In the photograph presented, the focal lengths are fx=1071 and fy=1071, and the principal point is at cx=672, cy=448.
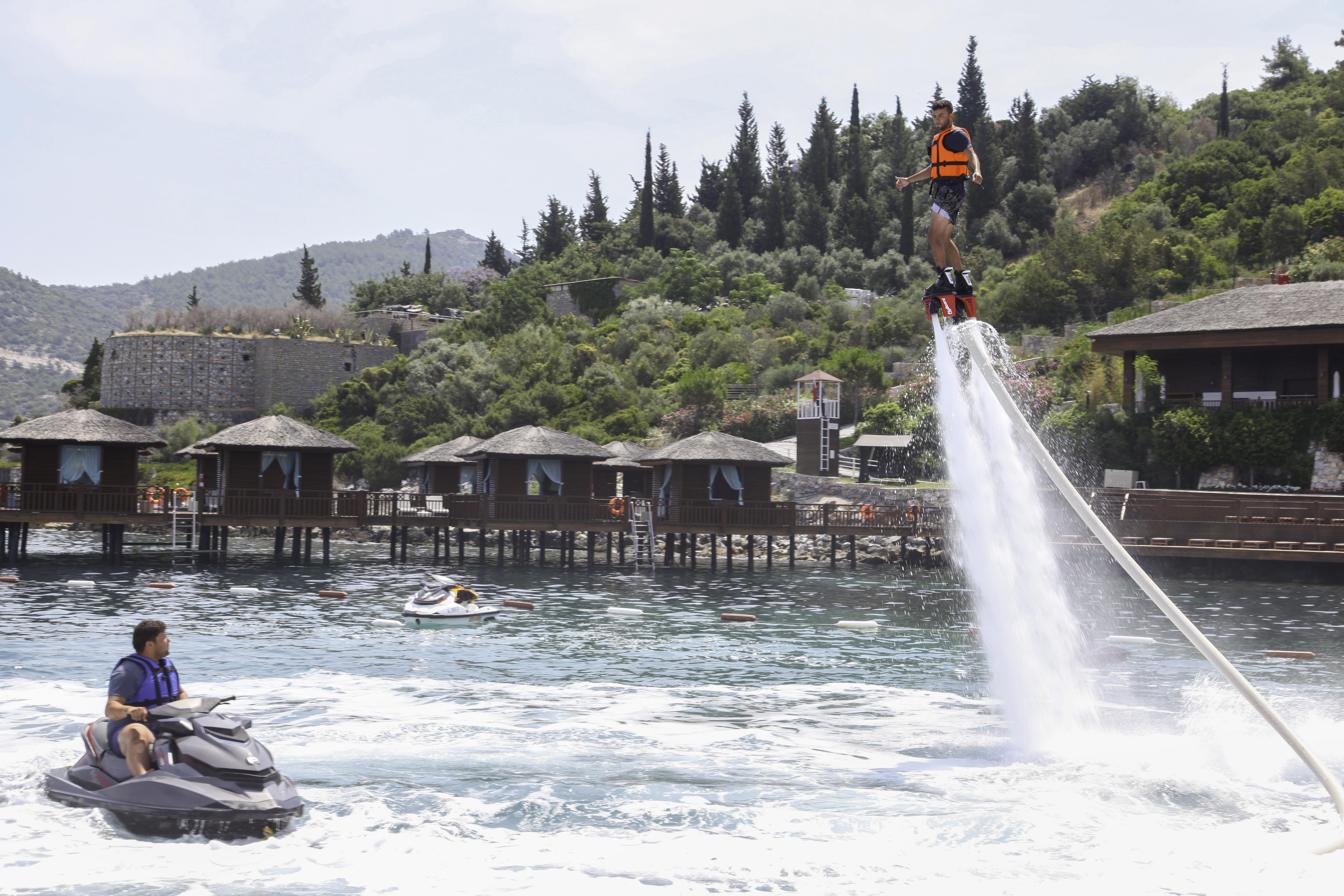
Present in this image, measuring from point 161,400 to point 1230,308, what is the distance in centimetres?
7241

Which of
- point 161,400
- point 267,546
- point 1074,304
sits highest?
point 1074,304

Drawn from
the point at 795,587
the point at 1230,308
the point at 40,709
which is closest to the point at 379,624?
the point at 40,709

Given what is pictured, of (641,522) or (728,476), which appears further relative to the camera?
(641,522)

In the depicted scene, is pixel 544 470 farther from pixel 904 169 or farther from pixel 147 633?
pixel 904 169

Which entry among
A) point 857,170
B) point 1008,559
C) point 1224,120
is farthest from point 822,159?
point 1008,559

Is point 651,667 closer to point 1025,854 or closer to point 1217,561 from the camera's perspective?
point 1025,854

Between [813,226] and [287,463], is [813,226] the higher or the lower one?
the higher one

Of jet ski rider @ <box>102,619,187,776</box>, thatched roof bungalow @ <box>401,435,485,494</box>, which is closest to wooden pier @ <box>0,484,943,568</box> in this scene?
thatched roof bungalow @ <box>401,435,485,494</box>

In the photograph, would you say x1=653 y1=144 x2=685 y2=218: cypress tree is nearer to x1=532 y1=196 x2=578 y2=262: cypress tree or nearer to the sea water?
x1=532 y1=196 x2=578 y2=262: cypress tree

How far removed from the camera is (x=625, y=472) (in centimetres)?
5472

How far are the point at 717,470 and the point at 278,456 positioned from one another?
17359 mm

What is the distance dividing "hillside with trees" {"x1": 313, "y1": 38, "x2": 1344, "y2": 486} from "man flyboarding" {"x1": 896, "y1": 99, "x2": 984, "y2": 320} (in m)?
40.3

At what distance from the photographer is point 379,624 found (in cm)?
2723

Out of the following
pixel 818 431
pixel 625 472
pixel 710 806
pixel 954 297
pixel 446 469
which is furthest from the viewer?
pixel 625 472
